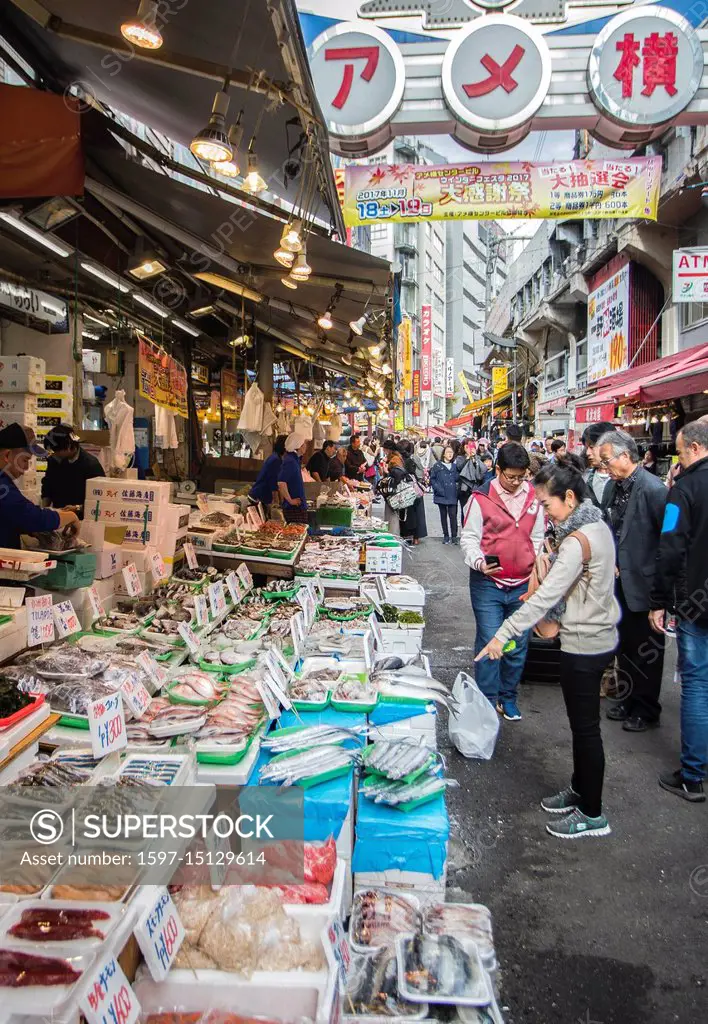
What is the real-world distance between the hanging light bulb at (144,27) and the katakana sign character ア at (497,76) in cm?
482

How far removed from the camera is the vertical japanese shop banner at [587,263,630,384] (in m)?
17.4

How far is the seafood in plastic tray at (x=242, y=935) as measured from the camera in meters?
1.97

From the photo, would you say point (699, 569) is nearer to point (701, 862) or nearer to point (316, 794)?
point (701, 862)

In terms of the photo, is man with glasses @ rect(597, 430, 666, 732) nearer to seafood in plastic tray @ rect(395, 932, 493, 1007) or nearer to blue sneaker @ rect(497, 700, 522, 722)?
blue sneaker @ rect(497, 700, 522, 722)

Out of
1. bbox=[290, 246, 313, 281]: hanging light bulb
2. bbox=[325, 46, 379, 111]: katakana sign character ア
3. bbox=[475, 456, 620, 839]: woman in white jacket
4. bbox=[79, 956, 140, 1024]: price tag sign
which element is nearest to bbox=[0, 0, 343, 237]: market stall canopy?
bbox=[290, 246, 313, 281]: hanging light bulb

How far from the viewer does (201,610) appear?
4934 mm

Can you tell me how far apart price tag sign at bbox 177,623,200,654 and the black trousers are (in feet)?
11.8

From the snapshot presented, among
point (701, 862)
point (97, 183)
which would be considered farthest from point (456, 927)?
point (97, 183)

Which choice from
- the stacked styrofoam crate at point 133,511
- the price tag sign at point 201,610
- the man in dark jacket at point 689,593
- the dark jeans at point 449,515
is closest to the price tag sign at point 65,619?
the price tag sign at point 201,610

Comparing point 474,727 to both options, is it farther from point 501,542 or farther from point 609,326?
point 609,326

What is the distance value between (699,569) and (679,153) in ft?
42.6

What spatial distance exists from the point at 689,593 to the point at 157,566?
13.6 ft

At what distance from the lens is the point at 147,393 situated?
8.05 meters

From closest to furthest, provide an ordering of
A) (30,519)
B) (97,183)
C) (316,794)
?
Result: (316,794), (30,519), (97,183)
